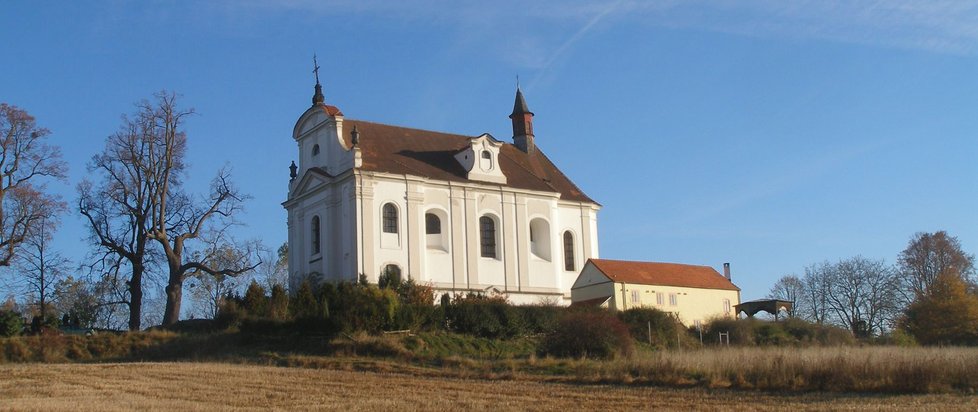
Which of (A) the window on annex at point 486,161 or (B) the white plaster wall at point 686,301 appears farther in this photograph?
(A) the window on annex at point 486,161

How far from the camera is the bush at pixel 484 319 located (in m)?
36.2

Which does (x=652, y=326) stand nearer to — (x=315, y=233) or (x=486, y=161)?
(x=486, y=161)

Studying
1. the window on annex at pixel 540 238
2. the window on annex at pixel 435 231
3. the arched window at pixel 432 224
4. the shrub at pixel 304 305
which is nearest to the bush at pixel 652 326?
the window on annex at pixel 540 238

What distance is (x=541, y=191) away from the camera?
48125 millimetres

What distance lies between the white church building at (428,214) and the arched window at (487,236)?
55 millimetres

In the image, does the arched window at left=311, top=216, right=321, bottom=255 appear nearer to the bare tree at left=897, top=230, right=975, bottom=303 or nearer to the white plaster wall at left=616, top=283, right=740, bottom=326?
the white plaster wall at left=616, top=283, right=740, bottom=326

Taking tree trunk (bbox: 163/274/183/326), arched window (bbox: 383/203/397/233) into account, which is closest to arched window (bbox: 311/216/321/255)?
arched window (bbox: 383/203/397/233)

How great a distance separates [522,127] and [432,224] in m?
A: 11.0

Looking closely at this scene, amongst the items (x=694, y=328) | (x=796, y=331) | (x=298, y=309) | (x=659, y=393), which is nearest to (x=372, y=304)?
(x=298, y=309)

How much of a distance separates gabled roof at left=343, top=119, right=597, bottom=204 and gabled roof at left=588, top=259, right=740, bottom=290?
5091 mm

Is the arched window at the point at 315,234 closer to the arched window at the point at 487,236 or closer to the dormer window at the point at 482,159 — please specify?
the dormer window at the point at 482,159

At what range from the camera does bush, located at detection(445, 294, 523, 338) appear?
36188 mm

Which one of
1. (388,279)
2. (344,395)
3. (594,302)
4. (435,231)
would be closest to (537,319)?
(388,279)

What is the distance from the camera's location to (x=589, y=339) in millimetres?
32219
